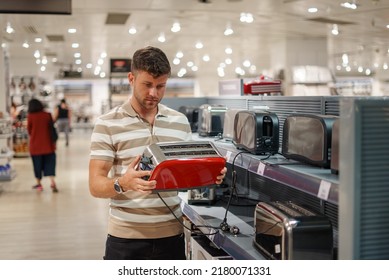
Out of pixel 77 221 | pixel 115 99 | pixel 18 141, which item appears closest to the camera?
pixel 77 221

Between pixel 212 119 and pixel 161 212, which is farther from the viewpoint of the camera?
pixel 212 119

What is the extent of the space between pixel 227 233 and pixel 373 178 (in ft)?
3.43

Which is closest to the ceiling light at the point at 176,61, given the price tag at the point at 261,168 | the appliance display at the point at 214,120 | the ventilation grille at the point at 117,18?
the ventilation grille at the point at 117,18

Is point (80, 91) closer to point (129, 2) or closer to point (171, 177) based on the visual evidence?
point (129, 2)

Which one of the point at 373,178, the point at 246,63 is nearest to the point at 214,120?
the point at 373,178

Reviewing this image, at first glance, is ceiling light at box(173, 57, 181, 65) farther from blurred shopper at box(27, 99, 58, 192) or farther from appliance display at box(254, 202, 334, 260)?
appliance display at box(254, 202, 334, 260)

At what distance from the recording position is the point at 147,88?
1937 millimetres

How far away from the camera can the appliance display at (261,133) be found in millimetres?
2430

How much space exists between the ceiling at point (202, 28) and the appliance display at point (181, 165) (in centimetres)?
598

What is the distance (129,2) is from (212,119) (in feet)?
14.2

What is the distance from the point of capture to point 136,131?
202cm

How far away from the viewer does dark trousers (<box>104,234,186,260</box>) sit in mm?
2061
